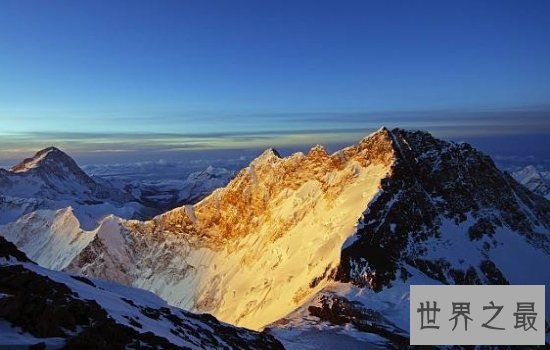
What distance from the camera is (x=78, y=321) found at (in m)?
30.0

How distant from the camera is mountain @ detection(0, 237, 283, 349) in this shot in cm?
2691

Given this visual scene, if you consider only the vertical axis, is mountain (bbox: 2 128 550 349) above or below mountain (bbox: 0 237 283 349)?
below

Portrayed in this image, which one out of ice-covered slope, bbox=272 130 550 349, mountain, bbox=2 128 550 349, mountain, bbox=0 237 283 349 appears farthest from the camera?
mountain, bbox=2 128 550 349

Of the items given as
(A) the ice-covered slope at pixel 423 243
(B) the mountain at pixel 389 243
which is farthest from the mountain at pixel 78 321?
(B) the mountain at pixel 389 243

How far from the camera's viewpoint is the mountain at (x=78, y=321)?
26.9m

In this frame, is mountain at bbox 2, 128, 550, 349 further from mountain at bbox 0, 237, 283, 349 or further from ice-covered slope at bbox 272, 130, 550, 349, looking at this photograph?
mountain at bbox 0, 237, 283, 349

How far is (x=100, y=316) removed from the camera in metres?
32.8

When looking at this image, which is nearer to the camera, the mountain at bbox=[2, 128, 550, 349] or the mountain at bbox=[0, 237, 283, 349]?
the mountain at bbox=[0, 237, 283, 349]

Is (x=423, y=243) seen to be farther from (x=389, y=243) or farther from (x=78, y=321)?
(x=78, y=321)

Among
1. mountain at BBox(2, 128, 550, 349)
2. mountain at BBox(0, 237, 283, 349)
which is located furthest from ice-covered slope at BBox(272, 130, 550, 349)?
mountain at BBox(0, 237, 283, 349)

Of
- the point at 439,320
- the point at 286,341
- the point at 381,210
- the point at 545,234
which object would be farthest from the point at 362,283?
the point at 439,320

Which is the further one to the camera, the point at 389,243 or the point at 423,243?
the point at 423,243

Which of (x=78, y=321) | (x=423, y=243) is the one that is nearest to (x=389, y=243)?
(x=423, y=243)

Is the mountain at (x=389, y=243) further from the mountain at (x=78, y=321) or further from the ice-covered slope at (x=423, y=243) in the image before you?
the mountain at (x=78, y=321)
